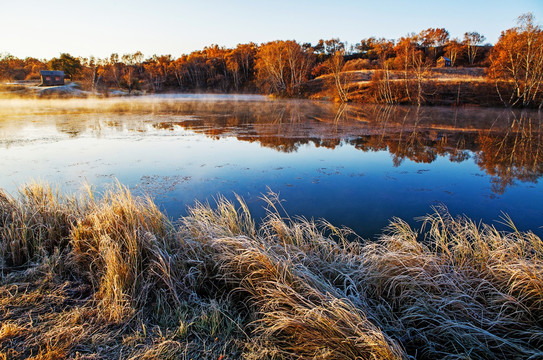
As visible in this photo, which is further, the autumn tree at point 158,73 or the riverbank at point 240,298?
the autumn tree at point 158,73

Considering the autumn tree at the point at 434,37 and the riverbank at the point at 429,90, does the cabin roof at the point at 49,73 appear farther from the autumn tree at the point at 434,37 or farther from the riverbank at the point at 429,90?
the autumn tree at the point at 434,37

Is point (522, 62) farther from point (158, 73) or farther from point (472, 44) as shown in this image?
point (158, 73)

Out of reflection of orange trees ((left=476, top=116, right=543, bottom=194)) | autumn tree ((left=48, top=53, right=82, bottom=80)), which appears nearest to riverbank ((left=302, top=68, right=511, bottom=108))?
reflection of orange trees ((left=476, top=116, right=543, bottom=194))

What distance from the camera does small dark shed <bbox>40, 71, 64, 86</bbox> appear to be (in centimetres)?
5259

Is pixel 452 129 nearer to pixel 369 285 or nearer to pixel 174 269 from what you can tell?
pixel 369 285

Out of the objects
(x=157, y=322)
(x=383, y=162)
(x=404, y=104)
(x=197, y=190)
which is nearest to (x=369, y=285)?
(x=157, y=322)

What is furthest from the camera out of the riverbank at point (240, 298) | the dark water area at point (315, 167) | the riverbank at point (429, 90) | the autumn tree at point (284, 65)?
the autumn tree at point (284, 65)

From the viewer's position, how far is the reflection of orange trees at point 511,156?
7.86 meters

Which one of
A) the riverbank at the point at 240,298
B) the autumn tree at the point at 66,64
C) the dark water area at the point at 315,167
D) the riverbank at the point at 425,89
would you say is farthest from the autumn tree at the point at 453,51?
the autumn tree at the point at 66,64

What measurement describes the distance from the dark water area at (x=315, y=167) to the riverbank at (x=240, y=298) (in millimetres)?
1772

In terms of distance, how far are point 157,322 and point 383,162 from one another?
28.5ft

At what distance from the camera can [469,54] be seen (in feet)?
169

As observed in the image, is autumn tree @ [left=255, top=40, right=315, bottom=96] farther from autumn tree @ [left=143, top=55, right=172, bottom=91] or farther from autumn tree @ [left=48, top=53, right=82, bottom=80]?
autumn tree @ [left=48, top=53, right=82, bottom=80]

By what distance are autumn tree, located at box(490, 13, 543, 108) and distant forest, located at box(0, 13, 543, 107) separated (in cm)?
7
